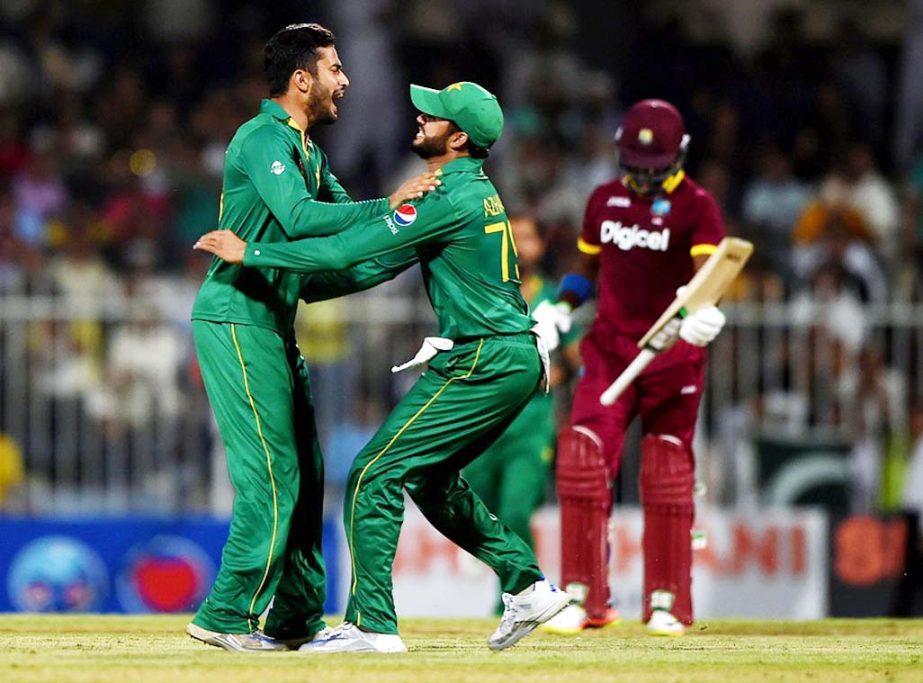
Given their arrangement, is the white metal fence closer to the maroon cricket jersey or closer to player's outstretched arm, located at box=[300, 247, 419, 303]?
the maroon cricket jersey

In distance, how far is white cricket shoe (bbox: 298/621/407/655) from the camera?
318 inches

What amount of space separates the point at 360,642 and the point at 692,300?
8.50 ft

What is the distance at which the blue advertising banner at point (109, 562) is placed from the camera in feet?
45.1

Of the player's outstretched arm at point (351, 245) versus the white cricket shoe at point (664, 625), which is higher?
the player's outstretched arm at point (351, 245)

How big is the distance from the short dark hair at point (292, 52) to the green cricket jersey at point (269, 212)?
4.1 inches

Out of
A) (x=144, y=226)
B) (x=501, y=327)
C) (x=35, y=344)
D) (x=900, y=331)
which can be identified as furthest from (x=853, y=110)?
(x=501, y=327)

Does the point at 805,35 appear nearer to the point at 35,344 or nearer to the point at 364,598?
the point at 35,344

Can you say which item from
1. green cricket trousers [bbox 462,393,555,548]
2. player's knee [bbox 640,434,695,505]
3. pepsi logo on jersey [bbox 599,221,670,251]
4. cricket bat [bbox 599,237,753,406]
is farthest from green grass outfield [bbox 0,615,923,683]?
green cricket trousers [bbox 462,393,555,548]

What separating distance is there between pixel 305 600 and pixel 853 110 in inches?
401

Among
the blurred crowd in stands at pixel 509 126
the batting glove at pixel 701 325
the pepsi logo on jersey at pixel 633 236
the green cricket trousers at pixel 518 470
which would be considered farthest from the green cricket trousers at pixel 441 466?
the blurred crowd in stands at pixel 509 126

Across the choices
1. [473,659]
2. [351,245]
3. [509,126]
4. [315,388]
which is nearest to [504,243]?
[351,245]

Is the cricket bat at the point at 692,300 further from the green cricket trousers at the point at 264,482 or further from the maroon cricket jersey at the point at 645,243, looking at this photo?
the green cricket trousers at the point at 264,482

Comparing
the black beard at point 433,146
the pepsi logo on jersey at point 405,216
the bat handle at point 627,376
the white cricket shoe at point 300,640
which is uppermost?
the black beard at point 433,146

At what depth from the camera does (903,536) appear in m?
13.7
